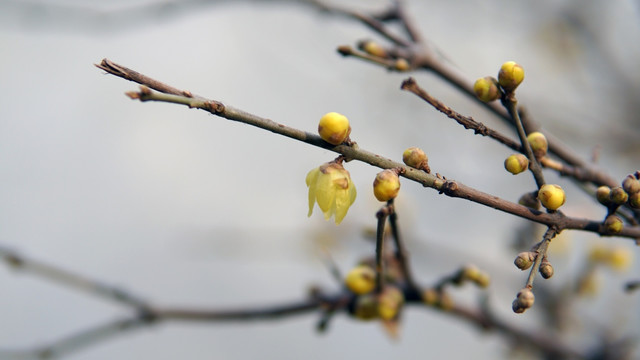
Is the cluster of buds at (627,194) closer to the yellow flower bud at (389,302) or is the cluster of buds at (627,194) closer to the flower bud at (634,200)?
the flower bud at (634,200)

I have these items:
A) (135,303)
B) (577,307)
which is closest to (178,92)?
(135,303)

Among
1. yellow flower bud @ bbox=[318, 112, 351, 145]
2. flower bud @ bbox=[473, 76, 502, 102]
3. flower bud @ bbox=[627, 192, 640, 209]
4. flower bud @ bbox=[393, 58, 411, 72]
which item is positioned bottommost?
yellow flower bud @ bbox=[318, 112, 351, 145]

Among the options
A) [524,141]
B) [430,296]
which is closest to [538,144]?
[524,141]

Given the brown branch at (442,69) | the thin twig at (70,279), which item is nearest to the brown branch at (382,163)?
the brown branch at (442,69)

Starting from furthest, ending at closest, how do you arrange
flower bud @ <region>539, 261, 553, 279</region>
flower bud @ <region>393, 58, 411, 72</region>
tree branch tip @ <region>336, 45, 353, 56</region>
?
flower bud @ <region>393, 58, 411, 72</region>, tree branch tip @ <region>336, 45, 353, 56</region>, flower bud @ <region>539, 261, 553, 279</region>

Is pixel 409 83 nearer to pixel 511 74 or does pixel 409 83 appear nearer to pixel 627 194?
pixel 511 74

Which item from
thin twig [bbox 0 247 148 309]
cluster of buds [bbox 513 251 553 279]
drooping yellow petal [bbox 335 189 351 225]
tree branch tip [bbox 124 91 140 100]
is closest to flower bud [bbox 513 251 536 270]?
cluster of buds [bbox 513 251 553 279]

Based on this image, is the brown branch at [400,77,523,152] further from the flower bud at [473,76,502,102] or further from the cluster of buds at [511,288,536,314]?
the cluster of buds at [511,288,536,314]
